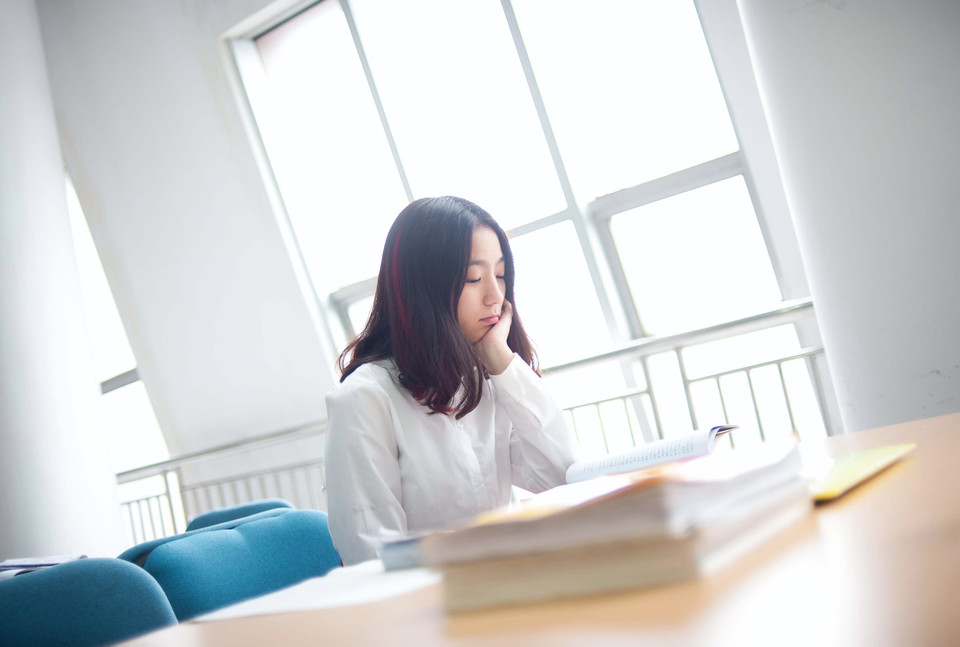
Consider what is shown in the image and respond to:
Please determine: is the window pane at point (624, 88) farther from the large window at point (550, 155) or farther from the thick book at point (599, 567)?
the thick book at point (599, 567)

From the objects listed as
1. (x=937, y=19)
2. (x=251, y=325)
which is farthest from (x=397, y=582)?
(x=251, y=325)

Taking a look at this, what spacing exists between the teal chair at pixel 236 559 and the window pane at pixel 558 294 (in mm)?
2851

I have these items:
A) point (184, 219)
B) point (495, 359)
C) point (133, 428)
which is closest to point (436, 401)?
point (495, 359)

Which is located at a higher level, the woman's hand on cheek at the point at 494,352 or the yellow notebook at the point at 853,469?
the woman's hand on cheek at the point at 494,352

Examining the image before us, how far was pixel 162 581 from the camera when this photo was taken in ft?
4.65

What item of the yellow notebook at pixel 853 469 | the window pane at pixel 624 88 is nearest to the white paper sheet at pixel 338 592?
the yellow notebook at pixel 853 469

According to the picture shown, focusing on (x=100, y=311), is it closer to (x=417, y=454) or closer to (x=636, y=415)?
(x=636, y=415)

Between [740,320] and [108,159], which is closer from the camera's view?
[740,320]

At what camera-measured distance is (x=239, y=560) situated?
5.16 ft

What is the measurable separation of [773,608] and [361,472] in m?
1.18

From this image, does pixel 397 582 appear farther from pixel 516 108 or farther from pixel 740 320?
pixel 516 108

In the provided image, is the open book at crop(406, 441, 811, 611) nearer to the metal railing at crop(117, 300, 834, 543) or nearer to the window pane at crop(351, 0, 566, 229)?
the metal railing at crop(117, 300, 834, 543)

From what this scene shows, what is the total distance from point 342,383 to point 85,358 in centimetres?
269

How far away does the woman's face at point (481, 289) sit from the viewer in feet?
5.76
